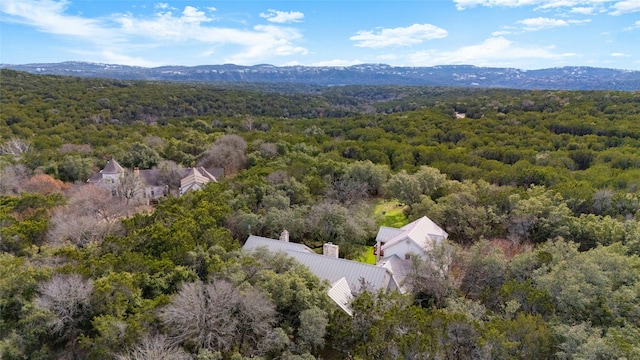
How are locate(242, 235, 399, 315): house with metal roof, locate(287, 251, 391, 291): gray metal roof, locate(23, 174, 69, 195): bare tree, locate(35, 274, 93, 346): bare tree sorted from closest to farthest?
locate(35, 274, 93, 346): bare tree
locate(242, 235, 399, 315): house with metal roof
locate(287, 251, 391, 291): gray metal roof
locate(23, 174, 69, 195): bare tree

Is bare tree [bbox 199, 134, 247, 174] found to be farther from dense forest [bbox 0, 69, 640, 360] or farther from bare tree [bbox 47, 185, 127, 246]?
bare tree [bbox 47, 185, 127, 246]

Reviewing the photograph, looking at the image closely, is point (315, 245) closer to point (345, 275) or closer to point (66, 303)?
point (345, 275)

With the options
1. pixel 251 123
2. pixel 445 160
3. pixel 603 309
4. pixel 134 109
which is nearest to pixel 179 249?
pixel 603 309

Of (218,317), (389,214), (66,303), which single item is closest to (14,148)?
(66,303)

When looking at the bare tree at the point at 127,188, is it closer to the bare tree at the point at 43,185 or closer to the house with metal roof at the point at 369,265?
the bare tree at the point at 43,185

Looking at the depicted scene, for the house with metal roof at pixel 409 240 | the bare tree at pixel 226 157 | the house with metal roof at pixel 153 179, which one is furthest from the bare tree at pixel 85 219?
the bare tree at pixel 226 157

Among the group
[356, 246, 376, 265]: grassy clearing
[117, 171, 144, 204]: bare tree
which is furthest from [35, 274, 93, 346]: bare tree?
[117, 171, 144, 204]: bare tree

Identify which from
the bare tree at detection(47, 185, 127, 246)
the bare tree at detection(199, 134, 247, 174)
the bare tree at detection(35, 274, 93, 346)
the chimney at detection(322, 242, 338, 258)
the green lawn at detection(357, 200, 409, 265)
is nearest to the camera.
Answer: the bare tree at detection(35, 274, 93, 346)

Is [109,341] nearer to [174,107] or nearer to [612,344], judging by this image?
[612,344]
